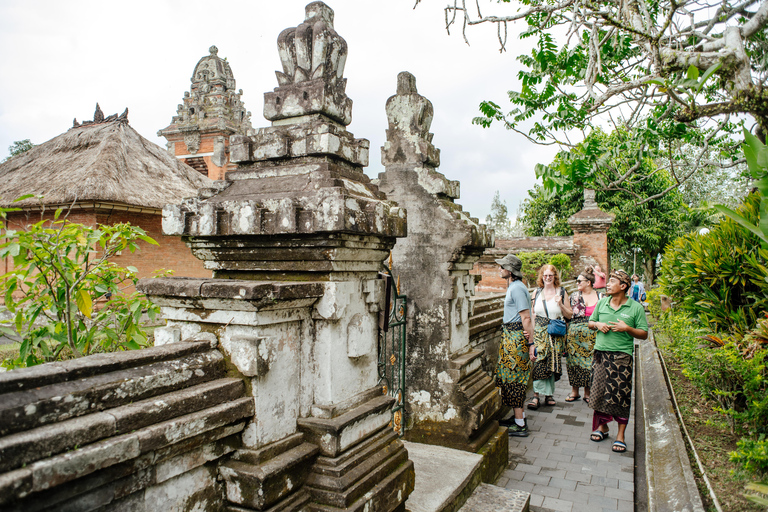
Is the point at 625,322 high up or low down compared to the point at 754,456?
up

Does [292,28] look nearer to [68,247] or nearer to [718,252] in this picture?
[68,247]

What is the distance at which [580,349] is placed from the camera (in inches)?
245

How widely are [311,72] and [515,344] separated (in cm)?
366

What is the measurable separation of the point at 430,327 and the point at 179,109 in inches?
692

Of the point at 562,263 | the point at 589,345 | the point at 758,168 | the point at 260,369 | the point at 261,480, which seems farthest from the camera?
the point at 562,263

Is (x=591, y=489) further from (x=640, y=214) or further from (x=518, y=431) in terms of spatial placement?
(x=640, y=214)

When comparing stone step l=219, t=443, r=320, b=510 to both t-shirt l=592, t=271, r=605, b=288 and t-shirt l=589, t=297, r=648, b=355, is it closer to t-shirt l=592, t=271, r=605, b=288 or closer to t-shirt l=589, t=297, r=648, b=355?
t-shirt l=589, t=297, r=648, b=355

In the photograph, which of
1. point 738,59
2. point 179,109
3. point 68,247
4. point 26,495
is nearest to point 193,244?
point 68,247

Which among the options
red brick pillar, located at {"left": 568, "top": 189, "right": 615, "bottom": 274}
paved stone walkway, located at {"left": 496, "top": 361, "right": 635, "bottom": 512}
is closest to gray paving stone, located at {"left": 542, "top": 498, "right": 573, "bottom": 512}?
paved stone walkway, located at {"left": 496, "top": 361, "right": 635, "bottom": 512}

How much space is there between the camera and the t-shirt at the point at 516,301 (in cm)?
504

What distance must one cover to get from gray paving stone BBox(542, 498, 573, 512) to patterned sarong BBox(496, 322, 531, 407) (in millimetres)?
1285

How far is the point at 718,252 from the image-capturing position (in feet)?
16.0

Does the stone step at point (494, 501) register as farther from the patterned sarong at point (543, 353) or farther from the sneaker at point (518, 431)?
the patterned sarong at point (543, 353)

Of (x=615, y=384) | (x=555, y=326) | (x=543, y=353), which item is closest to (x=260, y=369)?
(x=615, y=384)
